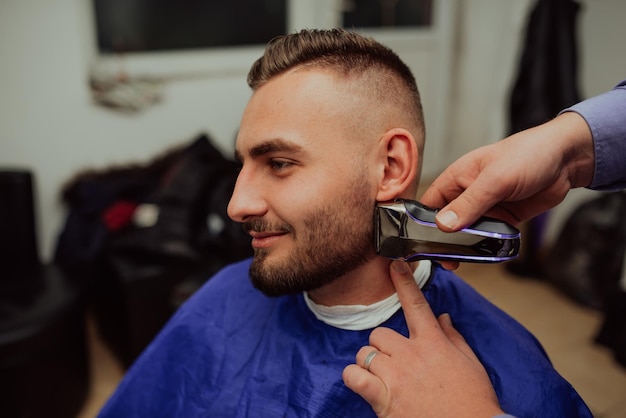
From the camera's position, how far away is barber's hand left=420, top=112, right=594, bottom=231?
31.5 inches

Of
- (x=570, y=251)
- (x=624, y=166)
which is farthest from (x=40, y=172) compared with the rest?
(x=570, y=251)

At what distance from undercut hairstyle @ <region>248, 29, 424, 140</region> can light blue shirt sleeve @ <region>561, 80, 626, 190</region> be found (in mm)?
343

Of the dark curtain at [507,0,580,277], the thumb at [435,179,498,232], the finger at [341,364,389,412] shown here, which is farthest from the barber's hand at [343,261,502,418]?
the dark curtain at [507,0,580,277]

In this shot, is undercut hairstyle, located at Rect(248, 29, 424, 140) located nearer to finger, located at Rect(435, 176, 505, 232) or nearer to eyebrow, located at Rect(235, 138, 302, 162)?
eyebrow, located at Rect(235, 138, 302, 162)

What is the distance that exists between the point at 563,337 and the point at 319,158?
0.93 m

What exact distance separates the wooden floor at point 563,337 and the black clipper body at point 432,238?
267mm

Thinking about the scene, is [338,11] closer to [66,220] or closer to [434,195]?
[66,220]

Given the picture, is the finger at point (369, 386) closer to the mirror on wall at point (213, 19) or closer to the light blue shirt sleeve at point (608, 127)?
the light blue shirt sleeve at point (608, 127)

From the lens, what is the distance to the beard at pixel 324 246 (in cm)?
101

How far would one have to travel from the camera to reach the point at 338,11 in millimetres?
3393

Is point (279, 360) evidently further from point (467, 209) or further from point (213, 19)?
point (213, 19)

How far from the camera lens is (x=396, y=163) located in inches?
40.9

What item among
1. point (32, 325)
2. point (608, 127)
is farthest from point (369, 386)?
point (32, 325)

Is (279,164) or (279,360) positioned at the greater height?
(279,164)
